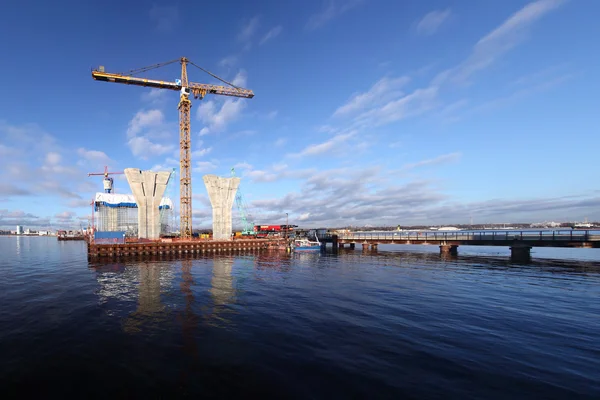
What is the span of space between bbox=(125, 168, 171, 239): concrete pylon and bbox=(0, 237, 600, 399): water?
4379 centimetres

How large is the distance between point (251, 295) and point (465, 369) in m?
16.5

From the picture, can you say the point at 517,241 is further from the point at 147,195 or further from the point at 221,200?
the point at 147,195

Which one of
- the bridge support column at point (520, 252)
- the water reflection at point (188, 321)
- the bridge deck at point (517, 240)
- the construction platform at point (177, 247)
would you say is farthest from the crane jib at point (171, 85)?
the bridge support column at point (520, 252)

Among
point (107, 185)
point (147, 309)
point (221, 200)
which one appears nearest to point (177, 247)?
point (221, 200)

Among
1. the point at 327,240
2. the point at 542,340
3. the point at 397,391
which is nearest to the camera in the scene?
the point at 397,391

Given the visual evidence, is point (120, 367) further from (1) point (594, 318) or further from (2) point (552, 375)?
(1) point (594, 318)

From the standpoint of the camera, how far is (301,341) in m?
13.1

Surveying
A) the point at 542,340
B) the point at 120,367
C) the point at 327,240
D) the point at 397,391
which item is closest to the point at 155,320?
the point at 120,367

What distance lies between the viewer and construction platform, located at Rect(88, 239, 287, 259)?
2045 inches

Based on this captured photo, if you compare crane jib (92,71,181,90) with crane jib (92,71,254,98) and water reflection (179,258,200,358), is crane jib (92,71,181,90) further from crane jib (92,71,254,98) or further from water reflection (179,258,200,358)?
water reflection (179,258,200,358)

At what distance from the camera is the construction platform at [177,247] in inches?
2045

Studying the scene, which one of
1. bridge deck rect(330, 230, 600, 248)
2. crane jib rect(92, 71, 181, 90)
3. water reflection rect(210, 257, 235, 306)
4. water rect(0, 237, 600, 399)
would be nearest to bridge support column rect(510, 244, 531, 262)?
bridge deck rect(330, 230, 600, 248)

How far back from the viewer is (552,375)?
1027 centimetres

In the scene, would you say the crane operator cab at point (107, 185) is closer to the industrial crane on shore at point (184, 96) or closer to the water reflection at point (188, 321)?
the industrial crane on shore at point (184, 96)
